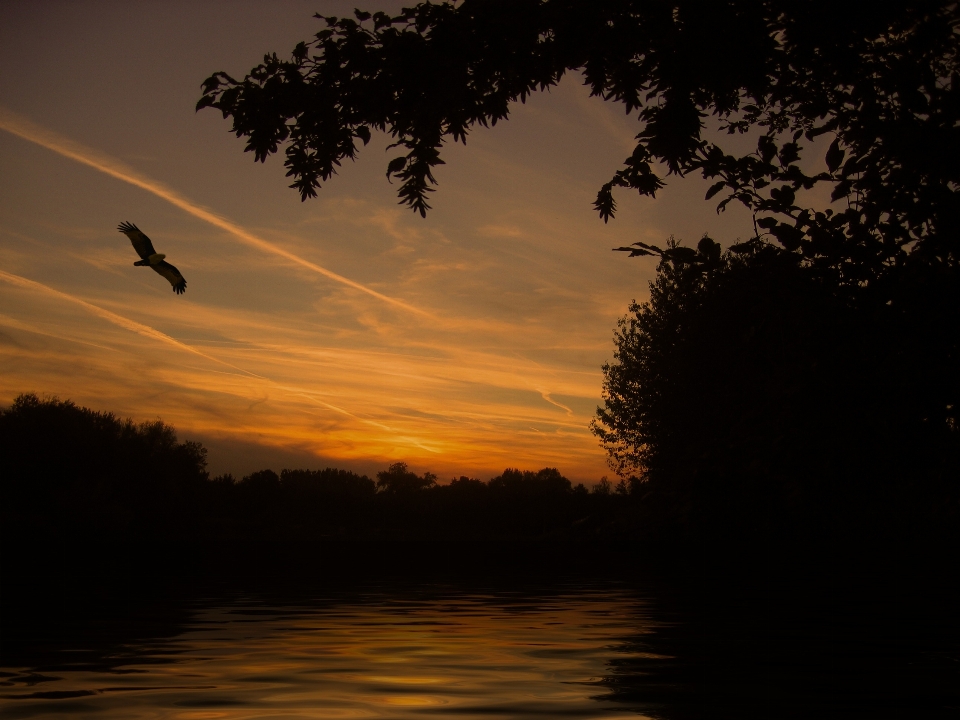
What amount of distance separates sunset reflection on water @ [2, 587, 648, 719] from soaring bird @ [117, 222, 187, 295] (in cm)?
410

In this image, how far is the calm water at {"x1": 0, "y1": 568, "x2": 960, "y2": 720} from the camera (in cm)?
639

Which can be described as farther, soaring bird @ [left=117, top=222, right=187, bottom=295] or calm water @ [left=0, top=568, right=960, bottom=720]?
soaring bird @ [left=117, top=222, right=187, bottom=295]

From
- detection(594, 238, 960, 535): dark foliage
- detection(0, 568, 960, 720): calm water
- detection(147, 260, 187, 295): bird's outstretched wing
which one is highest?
detection(147, 260, 187, 295): bird's outstretched wing

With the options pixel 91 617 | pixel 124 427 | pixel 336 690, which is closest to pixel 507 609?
pixel 91 617

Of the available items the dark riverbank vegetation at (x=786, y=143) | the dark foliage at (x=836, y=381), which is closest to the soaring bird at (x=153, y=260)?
the dark riverbank vegetation at (x=786, y=143)

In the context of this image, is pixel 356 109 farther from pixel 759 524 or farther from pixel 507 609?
pixel 759 524

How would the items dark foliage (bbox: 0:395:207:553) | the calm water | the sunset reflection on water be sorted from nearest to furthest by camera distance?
the sunset reflection on water → the calm water → dark foliage (bbox: 0:395:207:553)

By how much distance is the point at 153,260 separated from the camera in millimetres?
10523

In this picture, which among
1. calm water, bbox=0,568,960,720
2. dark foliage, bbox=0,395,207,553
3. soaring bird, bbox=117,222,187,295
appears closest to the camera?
calm water, bbox=0,568,960,720

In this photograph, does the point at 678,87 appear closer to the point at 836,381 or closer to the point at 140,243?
the point at 836,381

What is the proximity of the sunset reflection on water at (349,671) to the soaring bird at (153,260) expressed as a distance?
4097 mm

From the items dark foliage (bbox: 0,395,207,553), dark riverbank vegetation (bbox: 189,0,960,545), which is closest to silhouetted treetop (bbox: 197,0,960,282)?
dark riverbank vegetation (bbox: 189,0,960,545)

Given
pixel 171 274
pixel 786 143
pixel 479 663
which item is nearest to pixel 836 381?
pixel 786 143

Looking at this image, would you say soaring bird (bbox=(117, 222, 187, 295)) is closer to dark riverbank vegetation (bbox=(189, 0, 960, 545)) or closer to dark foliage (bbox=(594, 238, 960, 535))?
dark riverbank vegetation (bbox=(189, 0, 960, 545))
